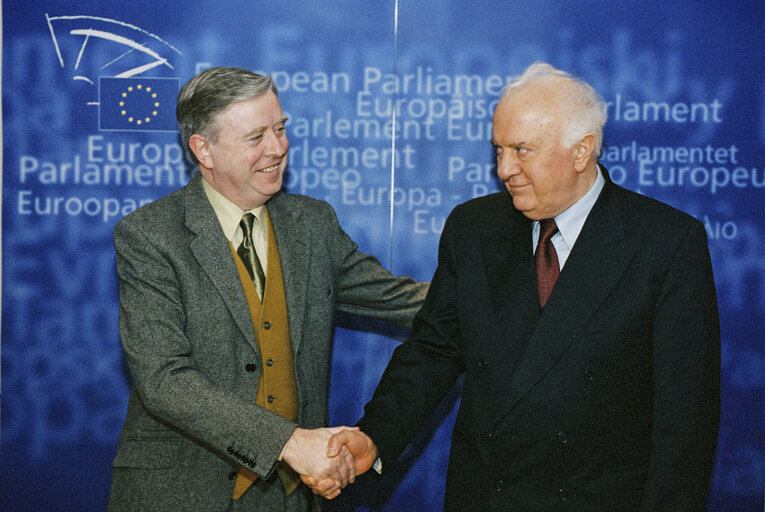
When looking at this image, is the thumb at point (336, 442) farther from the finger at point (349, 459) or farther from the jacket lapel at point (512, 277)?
the jacket lapel at point (512, 277)

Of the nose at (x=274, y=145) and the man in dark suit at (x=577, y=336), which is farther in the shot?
the nose at (x=274, y=145)

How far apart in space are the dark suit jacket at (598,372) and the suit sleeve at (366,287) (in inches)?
23.7

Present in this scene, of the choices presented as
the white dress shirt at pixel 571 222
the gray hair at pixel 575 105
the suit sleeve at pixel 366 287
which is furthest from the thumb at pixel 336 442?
Answer: the gray hair at pixel 575 105

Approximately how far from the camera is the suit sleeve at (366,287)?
254 centimetres

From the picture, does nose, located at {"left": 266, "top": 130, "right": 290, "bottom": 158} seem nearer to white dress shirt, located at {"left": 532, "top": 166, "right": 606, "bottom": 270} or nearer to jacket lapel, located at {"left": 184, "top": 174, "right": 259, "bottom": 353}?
jacket lapel, located at {"left": 184, "top": 174, "right": 259, "bottom": 353}

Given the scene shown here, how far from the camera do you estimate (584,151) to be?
6.51 feet

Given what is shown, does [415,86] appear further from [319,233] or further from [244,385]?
[244,385]

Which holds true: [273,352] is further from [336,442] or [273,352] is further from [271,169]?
[271,169]

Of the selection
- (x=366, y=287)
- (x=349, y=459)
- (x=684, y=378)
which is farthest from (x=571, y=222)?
(x=349, y=459)

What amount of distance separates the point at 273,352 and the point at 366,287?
53 centimetres

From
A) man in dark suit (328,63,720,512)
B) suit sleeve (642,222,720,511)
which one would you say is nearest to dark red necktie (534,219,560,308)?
man in dark suit (328,63,720,512)

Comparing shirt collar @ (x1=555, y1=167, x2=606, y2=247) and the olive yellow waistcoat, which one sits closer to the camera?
shirt collar @ (x1=555, y1=167, x2=606, y2=247)

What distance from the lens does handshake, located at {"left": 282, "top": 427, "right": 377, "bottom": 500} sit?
213cm

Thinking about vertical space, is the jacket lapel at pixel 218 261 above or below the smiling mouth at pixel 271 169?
below
